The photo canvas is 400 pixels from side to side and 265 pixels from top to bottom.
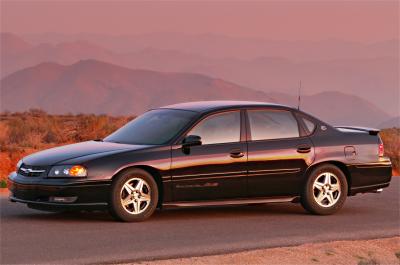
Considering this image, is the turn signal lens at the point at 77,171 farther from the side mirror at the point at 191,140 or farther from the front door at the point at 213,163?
the side mirror at the point at 191,140

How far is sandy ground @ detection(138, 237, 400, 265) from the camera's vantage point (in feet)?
33.3

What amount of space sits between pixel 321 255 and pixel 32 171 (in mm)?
4026

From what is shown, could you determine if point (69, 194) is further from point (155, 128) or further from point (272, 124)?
point (272, 124)

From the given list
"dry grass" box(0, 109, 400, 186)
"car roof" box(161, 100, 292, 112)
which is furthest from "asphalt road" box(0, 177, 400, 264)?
"dry grass" box(0, 109, 400, 186)

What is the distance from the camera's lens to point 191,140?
12797 millimetres

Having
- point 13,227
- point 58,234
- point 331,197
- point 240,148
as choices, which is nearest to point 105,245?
point 58,234

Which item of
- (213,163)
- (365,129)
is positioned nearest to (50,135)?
(365,129)

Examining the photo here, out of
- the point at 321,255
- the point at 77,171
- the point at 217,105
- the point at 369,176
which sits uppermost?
the point at 217,105

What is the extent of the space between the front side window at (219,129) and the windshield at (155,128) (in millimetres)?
214

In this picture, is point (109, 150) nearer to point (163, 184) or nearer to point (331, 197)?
point (163, 184)

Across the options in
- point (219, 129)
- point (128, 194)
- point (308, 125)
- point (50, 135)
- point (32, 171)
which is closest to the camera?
point (128, 194)

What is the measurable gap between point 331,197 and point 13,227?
4.45 m

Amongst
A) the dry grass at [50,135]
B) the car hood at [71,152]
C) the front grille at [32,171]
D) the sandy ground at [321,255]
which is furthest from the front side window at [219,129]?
the dry grass at [50,135]

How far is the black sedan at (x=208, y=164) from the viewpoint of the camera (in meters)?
12.4
